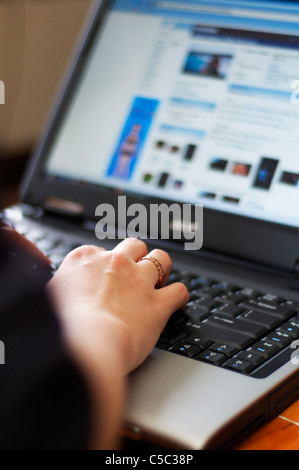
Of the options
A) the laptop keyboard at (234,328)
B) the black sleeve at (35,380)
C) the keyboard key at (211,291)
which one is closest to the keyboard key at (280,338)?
the laptop keyboard at (234,328)

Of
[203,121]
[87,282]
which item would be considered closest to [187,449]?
[87,282]

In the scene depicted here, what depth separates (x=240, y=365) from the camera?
50 cm

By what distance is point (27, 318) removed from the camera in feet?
1.29

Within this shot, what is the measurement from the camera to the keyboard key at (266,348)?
0.52 m

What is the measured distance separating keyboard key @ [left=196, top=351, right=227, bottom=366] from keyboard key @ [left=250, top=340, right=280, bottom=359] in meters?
0.04

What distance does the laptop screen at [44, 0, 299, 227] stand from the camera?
742 mm

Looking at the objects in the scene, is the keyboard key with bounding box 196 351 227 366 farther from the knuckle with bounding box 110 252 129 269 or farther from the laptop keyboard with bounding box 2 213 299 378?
the knuckle with bounding box 110 252 129 269

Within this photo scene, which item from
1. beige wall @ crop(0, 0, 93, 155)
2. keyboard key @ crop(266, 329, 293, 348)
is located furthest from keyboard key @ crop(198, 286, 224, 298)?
beige wall @ crop(0, 0, 93, 155)

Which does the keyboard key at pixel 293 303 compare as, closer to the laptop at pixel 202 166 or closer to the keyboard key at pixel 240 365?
the laptop at pixel 202 166

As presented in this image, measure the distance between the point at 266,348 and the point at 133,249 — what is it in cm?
18

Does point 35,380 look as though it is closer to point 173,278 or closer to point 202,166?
point 173,278

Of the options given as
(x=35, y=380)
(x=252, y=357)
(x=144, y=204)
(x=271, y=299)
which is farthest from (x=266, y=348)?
(x=144, y=204)
